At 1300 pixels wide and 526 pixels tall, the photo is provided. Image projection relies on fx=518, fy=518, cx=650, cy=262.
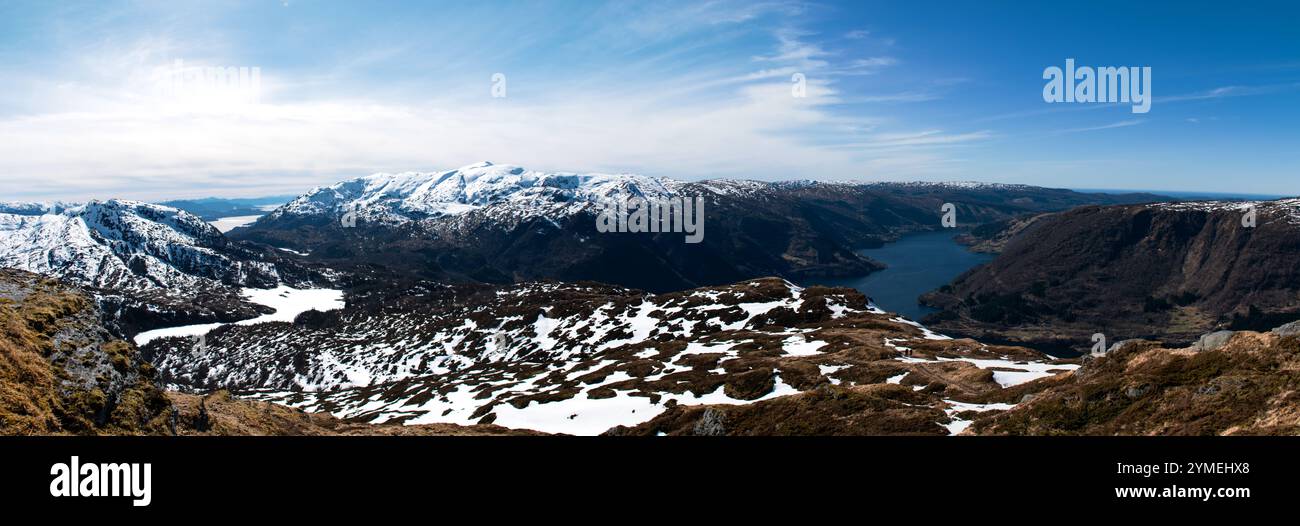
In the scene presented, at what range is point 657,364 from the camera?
201ft

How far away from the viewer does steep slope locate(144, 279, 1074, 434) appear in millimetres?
40528

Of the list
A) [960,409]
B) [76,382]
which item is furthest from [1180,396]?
[76,382]

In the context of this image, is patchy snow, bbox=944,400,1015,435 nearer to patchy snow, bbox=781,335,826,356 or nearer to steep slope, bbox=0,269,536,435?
patchy snow, bbox=781,335,826,356

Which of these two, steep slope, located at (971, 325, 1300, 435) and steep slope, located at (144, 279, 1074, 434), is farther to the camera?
steep slope, located at (144, 279, 1074, 434)

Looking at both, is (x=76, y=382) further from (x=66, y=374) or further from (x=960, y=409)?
(x=960, y=409)

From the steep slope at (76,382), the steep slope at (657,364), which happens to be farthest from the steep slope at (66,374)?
the steep slope at (657,364)

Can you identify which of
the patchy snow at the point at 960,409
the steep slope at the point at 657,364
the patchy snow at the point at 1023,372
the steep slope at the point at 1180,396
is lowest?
the steep slope at the point at 657,364

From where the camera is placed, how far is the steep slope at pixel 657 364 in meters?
40.5

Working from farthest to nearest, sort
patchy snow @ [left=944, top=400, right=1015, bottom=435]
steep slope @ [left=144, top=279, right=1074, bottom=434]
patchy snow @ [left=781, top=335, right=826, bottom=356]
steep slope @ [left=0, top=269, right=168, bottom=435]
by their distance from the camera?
patchy snow @ [left=781, top=335, right=826, bottom=356], steep slope @ [left=144, top=279, right=1074, bottom=434], patchy snow @ [left=944, top=400, right=1015, bottom=435], steep slope @ [left=0, top=269, right=168, bottom=435]

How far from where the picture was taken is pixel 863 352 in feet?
165

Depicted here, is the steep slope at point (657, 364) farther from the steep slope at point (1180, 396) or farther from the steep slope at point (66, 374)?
the steep slope at point (66, 374)

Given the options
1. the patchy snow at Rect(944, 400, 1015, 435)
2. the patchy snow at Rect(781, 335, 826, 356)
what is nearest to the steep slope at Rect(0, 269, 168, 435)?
the patchy snow at Rect(944, 400, 1015, 435)
